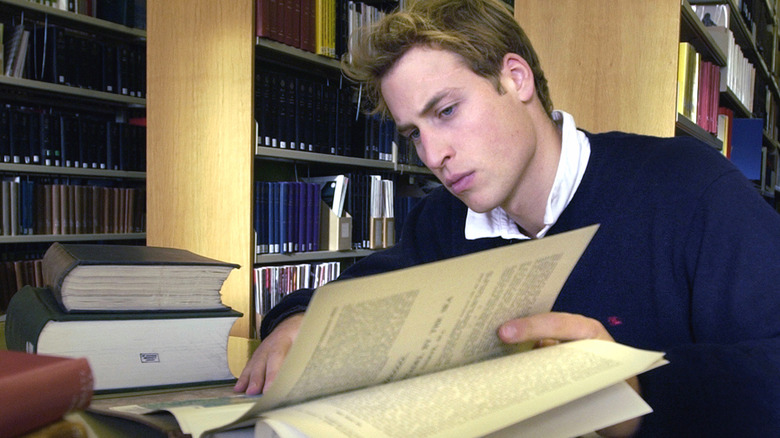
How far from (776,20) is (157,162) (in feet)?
16.7

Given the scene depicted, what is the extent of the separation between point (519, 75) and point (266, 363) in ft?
2.14

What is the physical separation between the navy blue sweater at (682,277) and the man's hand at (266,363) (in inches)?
3.6

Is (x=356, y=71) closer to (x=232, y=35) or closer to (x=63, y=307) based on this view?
(x=63, y=307)

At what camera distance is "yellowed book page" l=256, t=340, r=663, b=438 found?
396mm

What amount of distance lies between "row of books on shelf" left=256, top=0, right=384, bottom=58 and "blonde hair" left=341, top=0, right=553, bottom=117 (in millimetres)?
1185

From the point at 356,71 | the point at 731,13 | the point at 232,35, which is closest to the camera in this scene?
the point at 356,71

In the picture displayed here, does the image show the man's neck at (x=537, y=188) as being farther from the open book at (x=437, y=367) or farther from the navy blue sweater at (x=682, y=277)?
the open book at (x=437, y=367)

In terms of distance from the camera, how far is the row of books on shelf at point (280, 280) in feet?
8.04

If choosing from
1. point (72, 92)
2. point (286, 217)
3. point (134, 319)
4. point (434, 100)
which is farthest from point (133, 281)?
point (72, 92)

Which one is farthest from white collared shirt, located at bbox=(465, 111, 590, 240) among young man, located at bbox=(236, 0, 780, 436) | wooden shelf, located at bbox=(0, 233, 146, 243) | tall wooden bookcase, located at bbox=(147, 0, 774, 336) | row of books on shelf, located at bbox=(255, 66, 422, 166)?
wooden shelf, located at bbox=(0, 233, 146, 243)

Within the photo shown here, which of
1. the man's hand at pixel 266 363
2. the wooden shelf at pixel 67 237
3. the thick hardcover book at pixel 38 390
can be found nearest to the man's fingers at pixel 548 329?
the man's hand at pixel 266 363

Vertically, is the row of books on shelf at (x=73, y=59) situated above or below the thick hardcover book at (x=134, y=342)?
above

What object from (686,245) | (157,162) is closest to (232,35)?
(157,162)

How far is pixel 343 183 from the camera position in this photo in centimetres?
Result: 275
